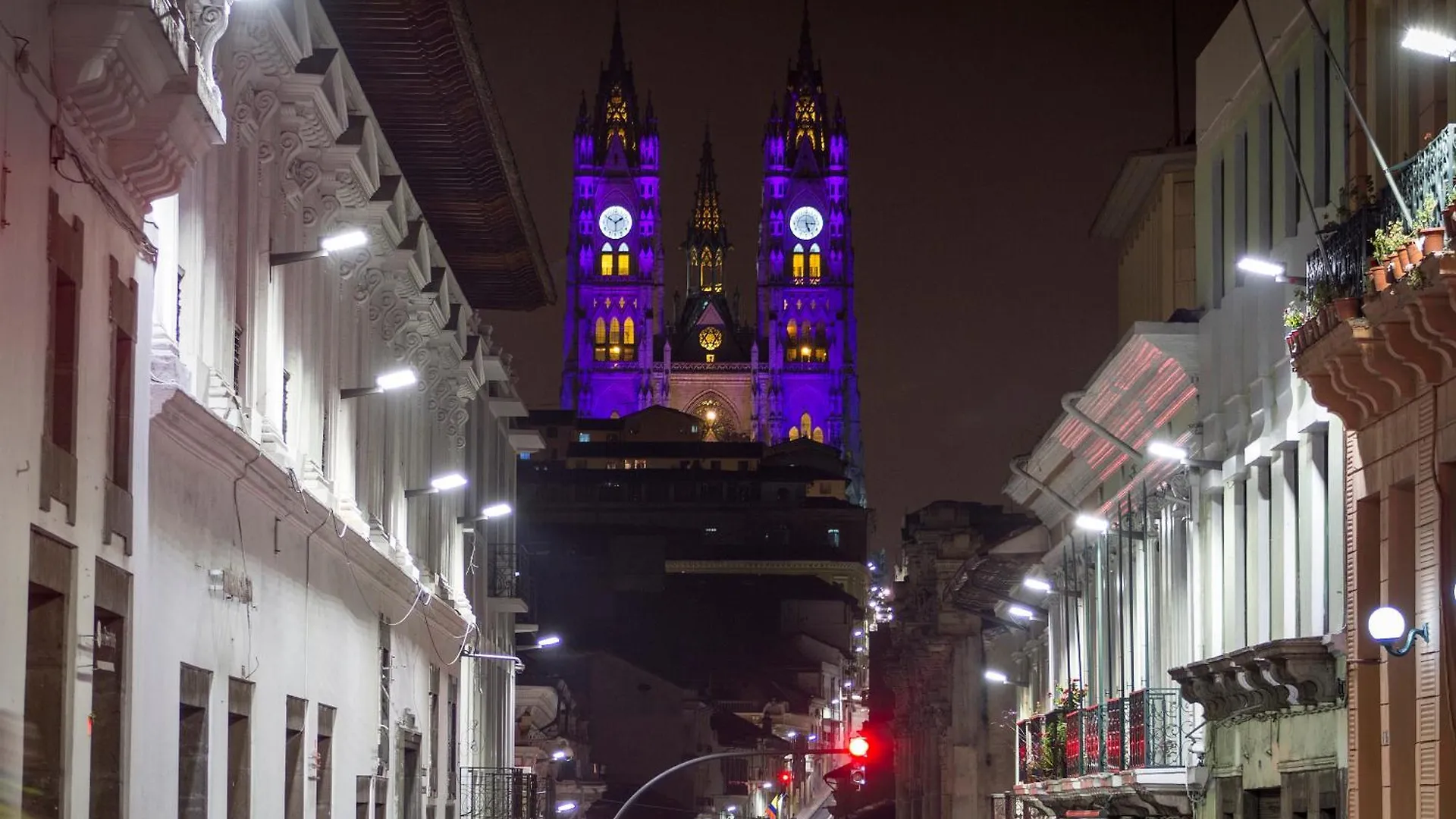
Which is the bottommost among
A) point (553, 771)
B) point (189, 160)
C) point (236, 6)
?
Result: point (553, 771)

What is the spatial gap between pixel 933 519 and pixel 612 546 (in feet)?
305

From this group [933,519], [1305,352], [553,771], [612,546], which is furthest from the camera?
[612,546]

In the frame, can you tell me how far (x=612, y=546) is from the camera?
160m

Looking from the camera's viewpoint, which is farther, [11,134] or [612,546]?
[612,546]

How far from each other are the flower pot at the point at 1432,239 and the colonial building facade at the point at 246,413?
7.87 meters

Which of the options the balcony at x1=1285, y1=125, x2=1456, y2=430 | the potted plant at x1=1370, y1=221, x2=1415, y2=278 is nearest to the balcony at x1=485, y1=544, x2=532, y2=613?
the balcony at x1=1285, y1=125, x2=1456, y2=430

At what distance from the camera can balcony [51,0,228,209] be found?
546 inches

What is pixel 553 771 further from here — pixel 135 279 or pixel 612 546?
pixel 612 546

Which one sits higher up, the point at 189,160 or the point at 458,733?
the point at 189,160

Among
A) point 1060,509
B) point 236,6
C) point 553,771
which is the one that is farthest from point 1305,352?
point 553,771

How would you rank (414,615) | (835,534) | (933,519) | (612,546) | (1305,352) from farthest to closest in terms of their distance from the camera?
1. (835,534)
2. (612,546)
3. (933,519)
4. (414,615)
5. (1305,352)

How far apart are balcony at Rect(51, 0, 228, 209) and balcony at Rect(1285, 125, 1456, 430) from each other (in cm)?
788

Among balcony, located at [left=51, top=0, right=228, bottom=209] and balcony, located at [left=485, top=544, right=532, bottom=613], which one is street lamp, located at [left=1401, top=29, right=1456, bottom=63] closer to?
balcony, located at [left=51, top=0, right=228, bottom=209]

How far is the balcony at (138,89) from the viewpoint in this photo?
45.5 ft
